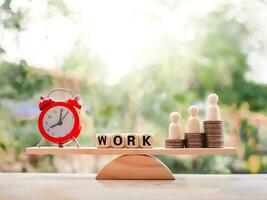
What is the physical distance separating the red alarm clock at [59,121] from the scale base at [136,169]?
Result: 15 centimetres

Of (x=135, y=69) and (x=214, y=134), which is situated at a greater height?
(x=135, y=69)

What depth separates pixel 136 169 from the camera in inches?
50.4

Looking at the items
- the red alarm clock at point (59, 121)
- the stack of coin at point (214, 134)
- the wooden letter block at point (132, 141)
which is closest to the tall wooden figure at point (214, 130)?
the stack of coin at point (214, 134)

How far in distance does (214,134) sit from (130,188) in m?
0.33

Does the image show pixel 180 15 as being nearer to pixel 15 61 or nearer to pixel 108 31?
pixel 108 31

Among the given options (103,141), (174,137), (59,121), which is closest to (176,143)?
(174,137)

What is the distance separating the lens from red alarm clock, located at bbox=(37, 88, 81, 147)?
4.37 ft

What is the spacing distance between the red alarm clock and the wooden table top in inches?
5.4

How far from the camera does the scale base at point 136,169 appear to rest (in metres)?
1.27

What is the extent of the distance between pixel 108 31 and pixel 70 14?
163 millimetres

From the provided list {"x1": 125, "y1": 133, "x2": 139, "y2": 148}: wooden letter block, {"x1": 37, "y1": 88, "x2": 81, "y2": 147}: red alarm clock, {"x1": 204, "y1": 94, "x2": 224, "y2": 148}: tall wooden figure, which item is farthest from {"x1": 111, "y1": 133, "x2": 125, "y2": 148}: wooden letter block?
{"x1": 204, "y1": 94, "x2": 224, "y2": 148}: tall wooden figure

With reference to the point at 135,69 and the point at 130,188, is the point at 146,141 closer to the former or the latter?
the point at 130,188

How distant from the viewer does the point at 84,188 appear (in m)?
1.12

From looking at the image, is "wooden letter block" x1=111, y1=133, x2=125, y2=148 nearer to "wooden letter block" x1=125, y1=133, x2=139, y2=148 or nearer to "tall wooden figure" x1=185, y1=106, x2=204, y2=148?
"wooden letter block" x1=125, y1=133, x2=139, y2=148
